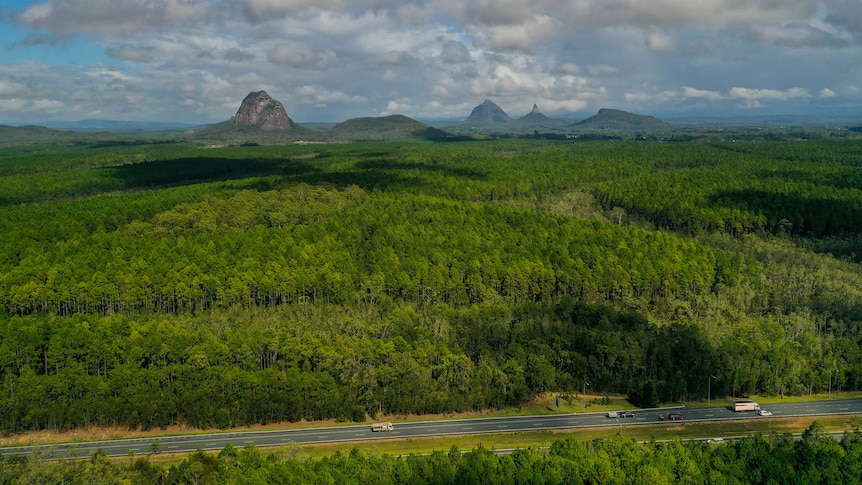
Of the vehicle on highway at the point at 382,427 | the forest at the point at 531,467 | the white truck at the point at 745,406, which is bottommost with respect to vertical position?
the vehicle on highway at the point at 382,427

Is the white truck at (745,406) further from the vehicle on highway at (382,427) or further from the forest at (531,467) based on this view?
the vehicle on highway at (382,427)

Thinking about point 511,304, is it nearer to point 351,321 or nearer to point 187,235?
point 351,321

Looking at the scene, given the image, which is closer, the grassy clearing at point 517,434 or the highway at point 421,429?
the highway at point 421,429

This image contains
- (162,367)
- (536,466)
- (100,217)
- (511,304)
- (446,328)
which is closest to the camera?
(536,466)

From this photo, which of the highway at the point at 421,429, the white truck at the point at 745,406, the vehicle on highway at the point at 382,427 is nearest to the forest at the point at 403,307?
the highway at the point at 421,429

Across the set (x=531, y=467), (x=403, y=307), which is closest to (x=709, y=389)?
(x=531, y=467)

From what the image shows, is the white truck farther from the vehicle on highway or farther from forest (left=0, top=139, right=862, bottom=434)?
the vehicle on highway

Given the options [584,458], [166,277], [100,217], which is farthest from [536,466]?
[100,217]
